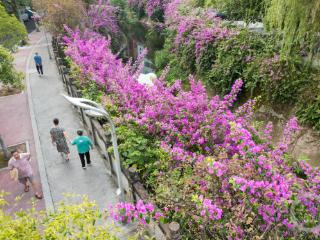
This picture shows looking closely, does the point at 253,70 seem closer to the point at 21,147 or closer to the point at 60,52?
the point at 21,147

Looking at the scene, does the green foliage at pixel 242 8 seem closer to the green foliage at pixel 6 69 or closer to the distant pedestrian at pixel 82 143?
the distant pedestrian at pixel 82 143

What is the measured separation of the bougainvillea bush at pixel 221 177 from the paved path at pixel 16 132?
3577mm

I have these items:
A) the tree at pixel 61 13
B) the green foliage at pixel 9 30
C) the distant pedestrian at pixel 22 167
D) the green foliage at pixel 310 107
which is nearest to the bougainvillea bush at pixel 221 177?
the distant pedestrian at pixel 22 167

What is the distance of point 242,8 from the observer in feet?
43.3

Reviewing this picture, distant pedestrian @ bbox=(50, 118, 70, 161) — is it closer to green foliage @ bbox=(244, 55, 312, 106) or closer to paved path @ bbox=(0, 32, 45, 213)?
paved path @ bbox=(0, 32, 45, 213)

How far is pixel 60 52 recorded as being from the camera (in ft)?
61.6

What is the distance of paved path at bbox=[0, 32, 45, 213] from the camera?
326 inches

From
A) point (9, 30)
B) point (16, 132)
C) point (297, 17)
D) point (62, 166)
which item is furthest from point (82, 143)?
point (297, 17)

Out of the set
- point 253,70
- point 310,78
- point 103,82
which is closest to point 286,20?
point 310,78

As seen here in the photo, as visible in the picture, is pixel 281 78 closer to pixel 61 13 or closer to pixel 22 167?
pixel 22 167

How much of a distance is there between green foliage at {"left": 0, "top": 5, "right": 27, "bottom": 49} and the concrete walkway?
3.24 meters

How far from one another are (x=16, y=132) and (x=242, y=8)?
35.9 ft

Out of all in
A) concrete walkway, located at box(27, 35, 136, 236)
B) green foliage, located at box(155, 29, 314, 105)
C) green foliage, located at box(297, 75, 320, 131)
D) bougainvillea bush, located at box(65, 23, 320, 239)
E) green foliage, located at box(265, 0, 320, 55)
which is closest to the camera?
bougainvillea bush, located at box(65, 23, 320, 239)

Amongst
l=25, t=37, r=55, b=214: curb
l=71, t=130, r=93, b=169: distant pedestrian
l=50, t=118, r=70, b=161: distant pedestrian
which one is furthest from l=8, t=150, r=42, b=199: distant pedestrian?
l=71, t=130, r=93, b=169: distant pedestrian
